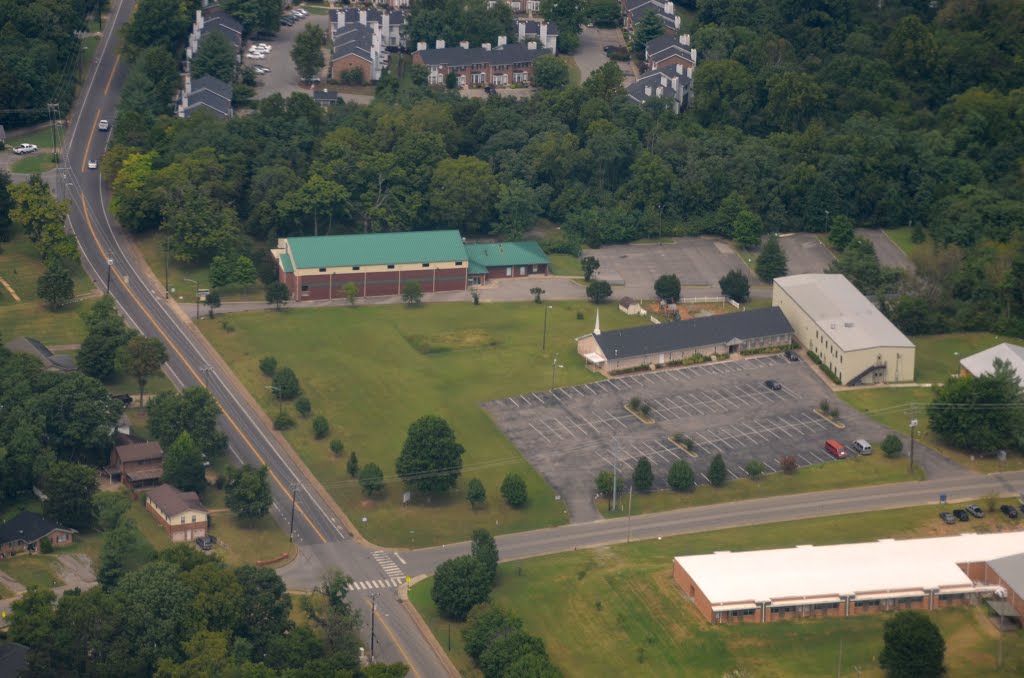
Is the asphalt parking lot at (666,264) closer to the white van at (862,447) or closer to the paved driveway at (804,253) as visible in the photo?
the paved driveway at (804,253)

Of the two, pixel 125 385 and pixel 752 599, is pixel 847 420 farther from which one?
pixel 125 385

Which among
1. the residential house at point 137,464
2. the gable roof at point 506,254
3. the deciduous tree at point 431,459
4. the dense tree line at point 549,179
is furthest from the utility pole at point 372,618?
the dense tree line at point 549,179

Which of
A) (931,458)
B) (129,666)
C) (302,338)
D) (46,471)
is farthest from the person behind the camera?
(302,338)

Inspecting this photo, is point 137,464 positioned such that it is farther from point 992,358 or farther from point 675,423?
point 992,358

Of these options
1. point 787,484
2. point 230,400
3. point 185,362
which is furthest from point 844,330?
point 185,362

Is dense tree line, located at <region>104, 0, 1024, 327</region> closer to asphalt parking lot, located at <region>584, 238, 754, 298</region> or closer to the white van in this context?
asphalt parking lot, located at <region>584, 238, 754, 298</region>

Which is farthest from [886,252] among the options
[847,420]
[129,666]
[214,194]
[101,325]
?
[129,666]
